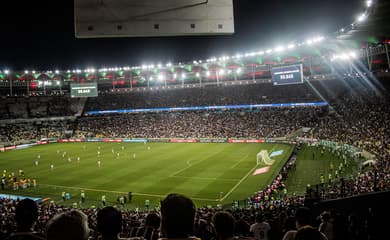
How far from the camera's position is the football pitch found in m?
26.4

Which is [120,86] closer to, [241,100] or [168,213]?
[241,100]

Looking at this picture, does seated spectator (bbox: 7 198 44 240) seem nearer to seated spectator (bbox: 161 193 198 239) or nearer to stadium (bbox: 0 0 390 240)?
stadium (bbox: 0 0 390 240)

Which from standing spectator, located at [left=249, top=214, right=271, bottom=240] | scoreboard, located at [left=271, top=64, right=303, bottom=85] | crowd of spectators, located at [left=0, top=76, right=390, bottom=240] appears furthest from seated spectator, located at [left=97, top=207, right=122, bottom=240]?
scoreboard, located at [left=271, top=64, right=303, bottom=85]

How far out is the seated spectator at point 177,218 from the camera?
8.51 feet

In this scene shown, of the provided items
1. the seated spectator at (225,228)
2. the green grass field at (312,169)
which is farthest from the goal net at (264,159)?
the seated spectator at (225,228)

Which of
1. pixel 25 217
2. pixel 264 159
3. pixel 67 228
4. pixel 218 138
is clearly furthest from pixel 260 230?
pixel 218 138

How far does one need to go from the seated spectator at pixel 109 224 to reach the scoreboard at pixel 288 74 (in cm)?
3904

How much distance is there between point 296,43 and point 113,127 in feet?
156

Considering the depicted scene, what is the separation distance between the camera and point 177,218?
8.49 feet

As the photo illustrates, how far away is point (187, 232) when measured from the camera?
2615 mm

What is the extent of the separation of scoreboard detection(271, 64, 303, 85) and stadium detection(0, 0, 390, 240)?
18cm

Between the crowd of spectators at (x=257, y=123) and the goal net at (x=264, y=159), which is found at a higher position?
the crowd of spectators at (x=257, y=123)

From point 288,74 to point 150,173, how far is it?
22038 mm

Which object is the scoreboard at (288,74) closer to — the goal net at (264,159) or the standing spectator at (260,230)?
the goal net at (264,159)
